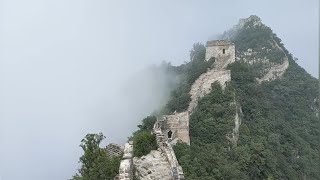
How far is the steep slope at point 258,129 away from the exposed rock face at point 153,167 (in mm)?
4412

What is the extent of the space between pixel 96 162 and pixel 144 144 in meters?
2.10

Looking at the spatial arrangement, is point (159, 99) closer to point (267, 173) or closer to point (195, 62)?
point (195, 62)

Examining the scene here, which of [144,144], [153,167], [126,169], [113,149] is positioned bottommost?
[126,169]

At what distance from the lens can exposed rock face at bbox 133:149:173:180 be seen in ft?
62.2

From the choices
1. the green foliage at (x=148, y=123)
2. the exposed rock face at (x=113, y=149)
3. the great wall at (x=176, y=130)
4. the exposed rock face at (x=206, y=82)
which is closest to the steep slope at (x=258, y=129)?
the great wall at (x=176, y=130)

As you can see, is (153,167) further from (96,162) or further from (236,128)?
(236,128)

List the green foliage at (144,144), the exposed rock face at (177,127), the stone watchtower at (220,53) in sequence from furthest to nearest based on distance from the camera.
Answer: the stone watchtower at (220,53) < the green foliage at (144,144) < the exposed rock face at (177,127)

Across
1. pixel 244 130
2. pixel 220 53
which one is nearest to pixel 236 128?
pixel 244 130

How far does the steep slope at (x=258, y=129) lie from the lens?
29.8m

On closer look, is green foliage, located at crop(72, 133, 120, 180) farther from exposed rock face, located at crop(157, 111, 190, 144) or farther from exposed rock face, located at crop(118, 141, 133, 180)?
exposed rock face, located at crop(157, 111, 190, 144)

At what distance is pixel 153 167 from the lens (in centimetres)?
1988

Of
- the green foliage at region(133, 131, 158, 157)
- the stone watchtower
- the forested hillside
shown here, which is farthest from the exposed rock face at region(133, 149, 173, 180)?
the stone watchtower

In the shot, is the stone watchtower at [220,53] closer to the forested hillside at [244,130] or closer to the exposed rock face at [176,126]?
the forested hillside at [244,130]

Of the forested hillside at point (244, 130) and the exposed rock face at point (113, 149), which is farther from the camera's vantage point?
the forested hillside at point (244, 130)
